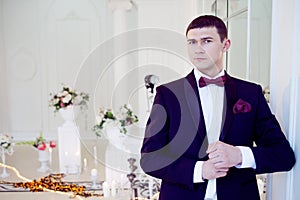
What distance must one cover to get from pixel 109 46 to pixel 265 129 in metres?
4.28

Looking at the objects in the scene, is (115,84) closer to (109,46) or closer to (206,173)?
(109,46)

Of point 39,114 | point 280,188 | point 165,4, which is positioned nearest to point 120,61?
point 165,4

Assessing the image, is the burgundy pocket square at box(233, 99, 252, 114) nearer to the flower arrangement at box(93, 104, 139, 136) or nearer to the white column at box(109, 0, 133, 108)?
the flower arrangement at box(93, 104, 139, 136)

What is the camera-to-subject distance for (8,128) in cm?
546

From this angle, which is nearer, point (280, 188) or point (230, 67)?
point (280, 188)

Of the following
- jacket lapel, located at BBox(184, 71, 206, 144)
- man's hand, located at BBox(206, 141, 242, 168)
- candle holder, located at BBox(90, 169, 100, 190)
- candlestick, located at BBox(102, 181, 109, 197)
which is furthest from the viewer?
candle holder, located at BBox(90, 169, 100, 190)

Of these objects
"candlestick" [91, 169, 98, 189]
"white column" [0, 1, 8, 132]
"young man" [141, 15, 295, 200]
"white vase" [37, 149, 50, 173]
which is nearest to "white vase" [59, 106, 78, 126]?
"white vase" [37, 149, 50, 173]


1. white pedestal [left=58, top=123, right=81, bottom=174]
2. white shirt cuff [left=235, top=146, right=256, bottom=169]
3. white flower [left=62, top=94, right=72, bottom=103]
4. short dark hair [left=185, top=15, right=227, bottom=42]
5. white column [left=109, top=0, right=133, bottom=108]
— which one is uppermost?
white column [left=109, top=0, right=133, bottom=108]

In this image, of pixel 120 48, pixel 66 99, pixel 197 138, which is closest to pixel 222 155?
pixel 197 138

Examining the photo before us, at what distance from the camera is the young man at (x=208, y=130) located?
3.60 ft

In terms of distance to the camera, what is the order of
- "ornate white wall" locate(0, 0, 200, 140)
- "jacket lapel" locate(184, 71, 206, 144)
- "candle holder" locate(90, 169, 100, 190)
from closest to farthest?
"jacket lapel" locate(184, 71, 206, 144), "candle holder" locate(90, 169, 100, 190), "ornate white wall" locate(0, 0, 200, 140)

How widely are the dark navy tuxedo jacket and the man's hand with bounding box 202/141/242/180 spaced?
61 mm

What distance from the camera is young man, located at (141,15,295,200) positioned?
110 centimetres

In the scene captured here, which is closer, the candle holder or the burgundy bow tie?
the burgundy bow tie
